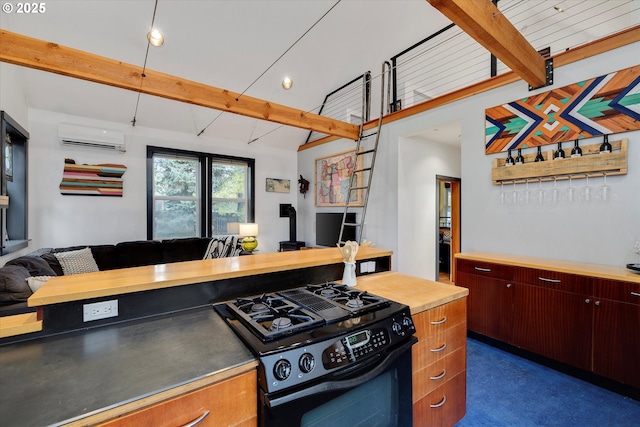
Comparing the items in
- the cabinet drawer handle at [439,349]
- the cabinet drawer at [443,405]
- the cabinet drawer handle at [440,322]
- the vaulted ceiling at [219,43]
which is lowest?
the cabinet drawer at [443,405]

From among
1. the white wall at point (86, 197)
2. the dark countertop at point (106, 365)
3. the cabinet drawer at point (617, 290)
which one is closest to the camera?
the dark countertop at point (106, 365)

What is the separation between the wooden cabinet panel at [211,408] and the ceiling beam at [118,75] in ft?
8.85

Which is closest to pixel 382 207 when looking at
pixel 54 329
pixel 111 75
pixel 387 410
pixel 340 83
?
pixel 340 83

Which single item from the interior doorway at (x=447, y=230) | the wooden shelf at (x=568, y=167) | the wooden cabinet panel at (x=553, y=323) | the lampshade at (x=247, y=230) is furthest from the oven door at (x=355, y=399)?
the lampshade at (x=247, y=230)

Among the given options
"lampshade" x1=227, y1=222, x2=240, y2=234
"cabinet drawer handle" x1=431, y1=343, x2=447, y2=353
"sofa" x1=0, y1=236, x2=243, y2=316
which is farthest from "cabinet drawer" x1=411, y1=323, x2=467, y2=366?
"lampshade" x1=227, y1=222, x2=240, y2=234

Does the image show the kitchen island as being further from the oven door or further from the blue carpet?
the blue carpet

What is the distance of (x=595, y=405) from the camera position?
1.90m

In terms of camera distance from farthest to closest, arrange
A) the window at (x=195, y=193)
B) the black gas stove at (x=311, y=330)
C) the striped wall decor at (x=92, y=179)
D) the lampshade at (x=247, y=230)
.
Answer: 1. the lampshade at (x=247, y=230)
2. the window at (x=195, y=193)
3. the striped wall decor at (x=92, y=179)
4. the black gas stove at (x=311, y=330)

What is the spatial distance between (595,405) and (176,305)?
9.06 feet

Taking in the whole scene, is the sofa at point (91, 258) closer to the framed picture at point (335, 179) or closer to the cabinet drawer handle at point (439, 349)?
the framed picture at point (335, 179)

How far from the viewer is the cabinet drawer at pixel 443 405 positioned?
4.60 ft

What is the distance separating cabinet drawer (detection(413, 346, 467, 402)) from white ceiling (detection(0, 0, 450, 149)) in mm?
3894

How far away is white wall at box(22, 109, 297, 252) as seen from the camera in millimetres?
3734

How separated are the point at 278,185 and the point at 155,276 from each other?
4592mm
